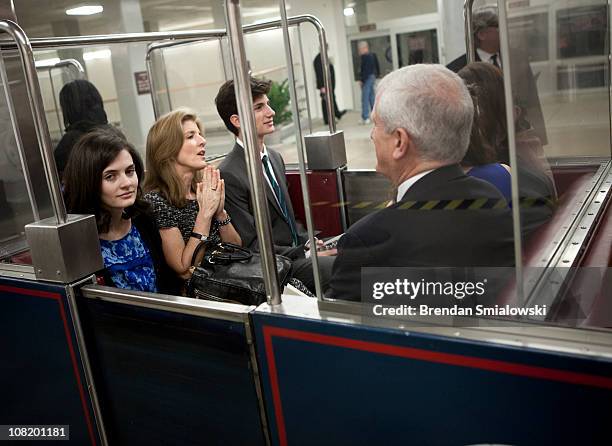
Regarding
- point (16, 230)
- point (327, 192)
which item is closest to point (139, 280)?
point (16, 230)

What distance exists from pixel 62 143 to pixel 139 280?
206 cm

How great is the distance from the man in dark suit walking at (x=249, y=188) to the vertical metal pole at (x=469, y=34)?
1.03 meters

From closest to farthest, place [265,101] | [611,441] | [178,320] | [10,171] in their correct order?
[611,441] < [178,320] < [10,171] < [265,101]

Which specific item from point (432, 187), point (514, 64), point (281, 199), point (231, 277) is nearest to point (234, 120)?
point (281, 199)

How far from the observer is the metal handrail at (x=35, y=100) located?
1784 mm

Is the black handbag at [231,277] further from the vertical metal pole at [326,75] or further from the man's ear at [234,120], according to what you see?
the vertical metal pole at [326,75]

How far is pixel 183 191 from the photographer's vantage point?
258cm

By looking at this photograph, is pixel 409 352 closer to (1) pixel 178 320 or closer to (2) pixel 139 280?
(1) pixel 178 320

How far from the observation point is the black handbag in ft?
6.41

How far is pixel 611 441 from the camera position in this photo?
43.5 inches

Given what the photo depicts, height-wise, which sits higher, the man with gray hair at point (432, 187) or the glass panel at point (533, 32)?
the glass panel at point (533, 32)

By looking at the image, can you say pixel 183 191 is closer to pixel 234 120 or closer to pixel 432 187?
pixel 234 120

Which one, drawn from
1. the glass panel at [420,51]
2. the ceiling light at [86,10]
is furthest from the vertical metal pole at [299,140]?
the ceiling light at [86,10]

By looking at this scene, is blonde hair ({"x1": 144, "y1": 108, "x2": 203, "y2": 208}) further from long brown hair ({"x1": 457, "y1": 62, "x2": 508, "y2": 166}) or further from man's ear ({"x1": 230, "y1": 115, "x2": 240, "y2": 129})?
long brown hair ({"x1": 457, "y1": 62, "x2": 508, "y2": 166})
